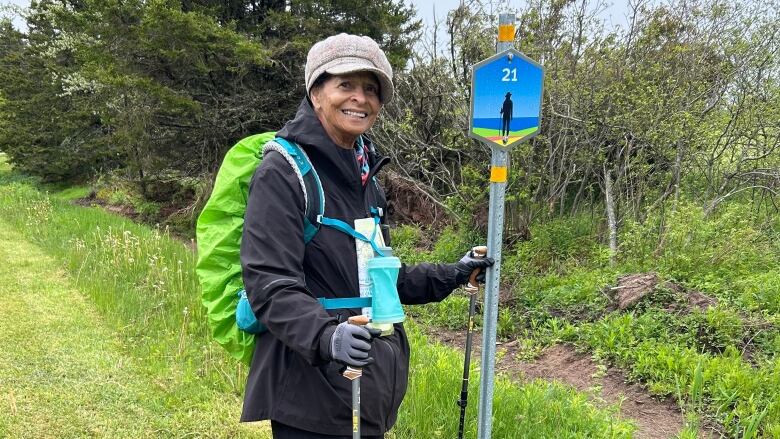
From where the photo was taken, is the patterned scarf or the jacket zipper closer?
the jacket zipper

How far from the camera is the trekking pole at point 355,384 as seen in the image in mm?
1528

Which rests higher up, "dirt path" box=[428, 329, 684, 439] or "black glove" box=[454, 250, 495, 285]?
"black glove" box=[454, 250, 495, 285]

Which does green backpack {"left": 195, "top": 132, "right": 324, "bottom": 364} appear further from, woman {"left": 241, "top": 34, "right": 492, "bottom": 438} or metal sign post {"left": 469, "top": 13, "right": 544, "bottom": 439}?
metal sign post {"left": 469, "top": 13, "right": 544, "bottom": 439}

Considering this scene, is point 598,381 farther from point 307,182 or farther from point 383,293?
point 307,182

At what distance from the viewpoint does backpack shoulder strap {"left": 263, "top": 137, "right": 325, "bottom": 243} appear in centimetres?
168

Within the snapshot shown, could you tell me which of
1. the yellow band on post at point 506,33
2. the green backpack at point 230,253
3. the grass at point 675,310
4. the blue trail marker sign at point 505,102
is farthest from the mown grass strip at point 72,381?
the grass at point 675,310

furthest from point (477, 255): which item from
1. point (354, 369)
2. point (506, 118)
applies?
point (354, 369)

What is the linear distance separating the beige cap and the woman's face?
0.05 meters

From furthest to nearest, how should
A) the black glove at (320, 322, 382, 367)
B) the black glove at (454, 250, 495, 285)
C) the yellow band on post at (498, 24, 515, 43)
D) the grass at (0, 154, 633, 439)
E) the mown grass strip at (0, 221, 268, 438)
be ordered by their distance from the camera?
the mown grass strip at (0, 221, 268, 438), the grass at (0, 154, 633, 439), the black glove at (454, 250, 495, 285), the yellow band on post at (498, 24, 515, 43), the black glove at (320, 322, 382, 367)

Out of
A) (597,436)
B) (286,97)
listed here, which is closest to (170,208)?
(286,97)

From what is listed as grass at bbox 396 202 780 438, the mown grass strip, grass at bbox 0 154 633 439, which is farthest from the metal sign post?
the mown grass strip

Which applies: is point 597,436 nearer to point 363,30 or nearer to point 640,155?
point 640,155

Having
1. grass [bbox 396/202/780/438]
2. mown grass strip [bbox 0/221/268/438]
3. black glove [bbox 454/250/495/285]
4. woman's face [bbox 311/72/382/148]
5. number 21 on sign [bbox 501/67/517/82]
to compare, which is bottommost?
mown grass strip [bbox 0/221/268/438]

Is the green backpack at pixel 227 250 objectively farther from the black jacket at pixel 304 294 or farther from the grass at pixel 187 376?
the grass at pixel 187 376
